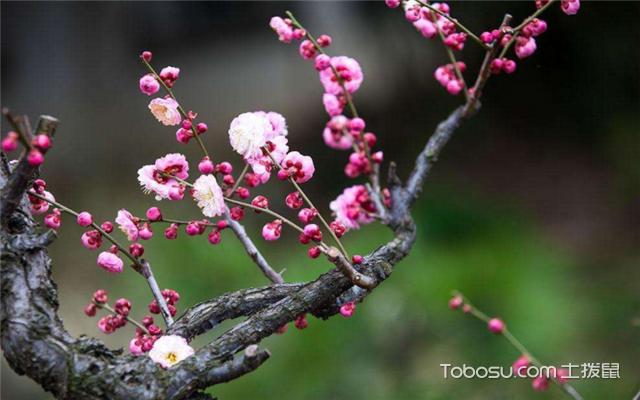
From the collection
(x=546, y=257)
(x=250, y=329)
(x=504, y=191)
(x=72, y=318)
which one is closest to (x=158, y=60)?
(x=72, y=318)

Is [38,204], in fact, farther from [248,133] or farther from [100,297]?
[248,133]

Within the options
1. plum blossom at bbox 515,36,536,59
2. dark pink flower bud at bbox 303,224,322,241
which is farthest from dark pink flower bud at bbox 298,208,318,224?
plum blossom at bbox 515,36,536,59

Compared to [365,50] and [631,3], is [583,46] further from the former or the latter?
[365,50]

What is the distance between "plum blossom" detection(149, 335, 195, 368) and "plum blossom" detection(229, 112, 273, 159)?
18cm

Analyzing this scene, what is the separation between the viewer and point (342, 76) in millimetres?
678

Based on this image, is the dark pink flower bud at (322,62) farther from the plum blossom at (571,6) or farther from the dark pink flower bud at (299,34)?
the plum blossom at (571,6)

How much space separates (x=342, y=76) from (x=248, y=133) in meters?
0.11

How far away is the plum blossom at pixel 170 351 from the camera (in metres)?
0.69

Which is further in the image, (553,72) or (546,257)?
(553,72)

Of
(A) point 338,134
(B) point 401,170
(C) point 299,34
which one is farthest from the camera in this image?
(B) point 401,170

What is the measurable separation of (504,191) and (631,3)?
26.2 inches

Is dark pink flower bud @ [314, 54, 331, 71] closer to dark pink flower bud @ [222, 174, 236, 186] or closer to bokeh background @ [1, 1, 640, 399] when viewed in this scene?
dark pink flower bud @ [222, 174, 236, 186]

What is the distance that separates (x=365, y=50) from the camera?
2.60 m

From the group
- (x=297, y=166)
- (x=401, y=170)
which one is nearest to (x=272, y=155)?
(x=297, y=166)
